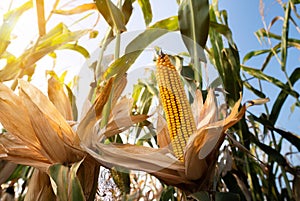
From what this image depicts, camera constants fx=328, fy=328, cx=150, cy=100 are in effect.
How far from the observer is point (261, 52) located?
44.4 inches

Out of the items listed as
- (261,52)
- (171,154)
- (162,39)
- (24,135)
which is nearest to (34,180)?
(24,135)

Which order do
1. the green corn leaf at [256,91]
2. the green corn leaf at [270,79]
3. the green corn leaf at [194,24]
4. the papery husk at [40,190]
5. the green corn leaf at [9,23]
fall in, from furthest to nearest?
the green corn leaf at [256,91], the green corn leaf at [270,79], the green corn leaf at [9,23], the green corn leaf at [194,24], the papery husk at [40,190]

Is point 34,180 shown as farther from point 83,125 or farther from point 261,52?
point 261,52

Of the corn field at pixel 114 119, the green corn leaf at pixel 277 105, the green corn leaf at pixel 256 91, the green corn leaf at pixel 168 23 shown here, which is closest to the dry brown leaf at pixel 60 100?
the corn field at pixel 114 119

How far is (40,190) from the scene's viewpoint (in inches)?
15.8

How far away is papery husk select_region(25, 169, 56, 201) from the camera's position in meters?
0.39

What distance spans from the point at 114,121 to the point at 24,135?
0.12 m

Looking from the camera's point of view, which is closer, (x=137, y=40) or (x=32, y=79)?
(x=137, y=40)

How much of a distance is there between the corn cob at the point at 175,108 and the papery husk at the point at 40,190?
0.17m

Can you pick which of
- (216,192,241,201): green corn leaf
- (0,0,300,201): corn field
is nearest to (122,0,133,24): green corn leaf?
(0,0,300,201): corn field

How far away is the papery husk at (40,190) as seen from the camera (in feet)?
1.29

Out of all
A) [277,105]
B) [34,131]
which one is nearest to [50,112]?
[34,131]

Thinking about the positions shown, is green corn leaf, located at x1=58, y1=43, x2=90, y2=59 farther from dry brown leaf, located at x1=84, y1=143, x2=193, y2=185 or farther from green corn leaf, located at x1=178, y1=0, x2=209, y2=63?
dry brown leaf, located at x1=84, y1=143, x2=193, y2=185

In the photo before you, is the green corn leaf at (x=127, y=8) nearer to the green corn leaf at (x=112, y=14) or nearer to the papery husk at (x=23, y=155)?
the green corn leaf at (x=112, y=14)
